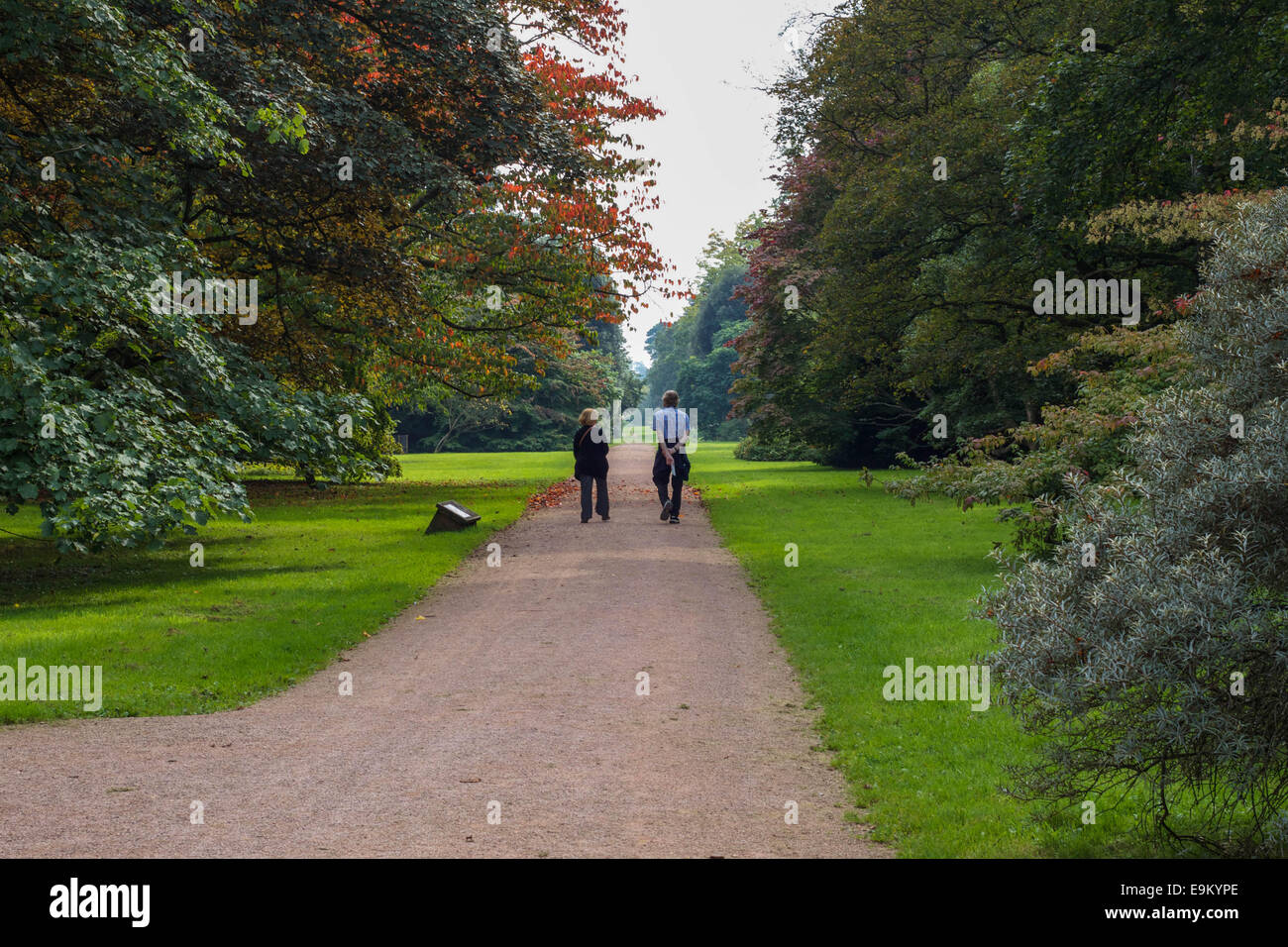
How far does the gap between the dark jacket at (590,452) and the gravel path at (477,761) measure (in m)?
7.92

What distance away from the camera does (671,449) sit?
19.0 metres

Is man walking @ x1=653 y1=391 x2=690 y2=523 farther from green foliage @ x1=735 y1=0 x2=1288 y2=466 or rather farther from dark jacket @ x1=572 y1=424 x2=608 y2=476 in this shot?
green foliage @ x1=735 y1=0 x2=1288 y2=466

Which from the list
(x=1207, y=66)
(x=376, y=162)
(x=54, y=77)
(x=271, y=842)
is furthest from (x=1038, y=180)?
(x=271, y=842)

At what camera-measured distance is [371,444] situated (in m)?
29.7

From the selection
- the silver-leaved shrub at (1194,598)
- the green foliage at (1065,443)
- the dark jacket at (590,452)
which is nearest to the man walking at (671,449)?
the dark jacket at (590,452)

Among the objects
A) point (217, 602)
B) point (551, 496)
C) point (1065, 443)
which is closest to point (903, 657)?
point (1065, 443)

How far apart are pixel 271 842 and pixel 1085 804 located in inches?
147

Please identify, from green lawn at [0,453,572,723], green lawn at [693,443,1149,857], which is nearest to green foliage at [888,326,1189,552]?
green lawn at [693,443,1149,857]

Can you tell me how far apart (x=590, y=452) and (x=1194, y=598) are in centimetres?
1527

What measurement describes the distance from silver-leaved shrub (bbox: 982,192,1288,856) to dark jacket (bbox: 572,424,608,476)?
46.2ft

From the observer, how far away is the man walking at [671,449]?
18.5 metres

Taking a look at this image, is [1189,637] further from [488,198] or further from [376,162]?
[488,198]

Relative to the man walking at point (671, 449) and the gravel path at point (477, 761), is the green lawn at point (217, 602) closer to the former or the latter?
the gravel path at point (477, 761)

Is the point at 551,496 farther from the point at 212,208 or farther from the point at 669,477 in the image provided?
the point at 212,208
